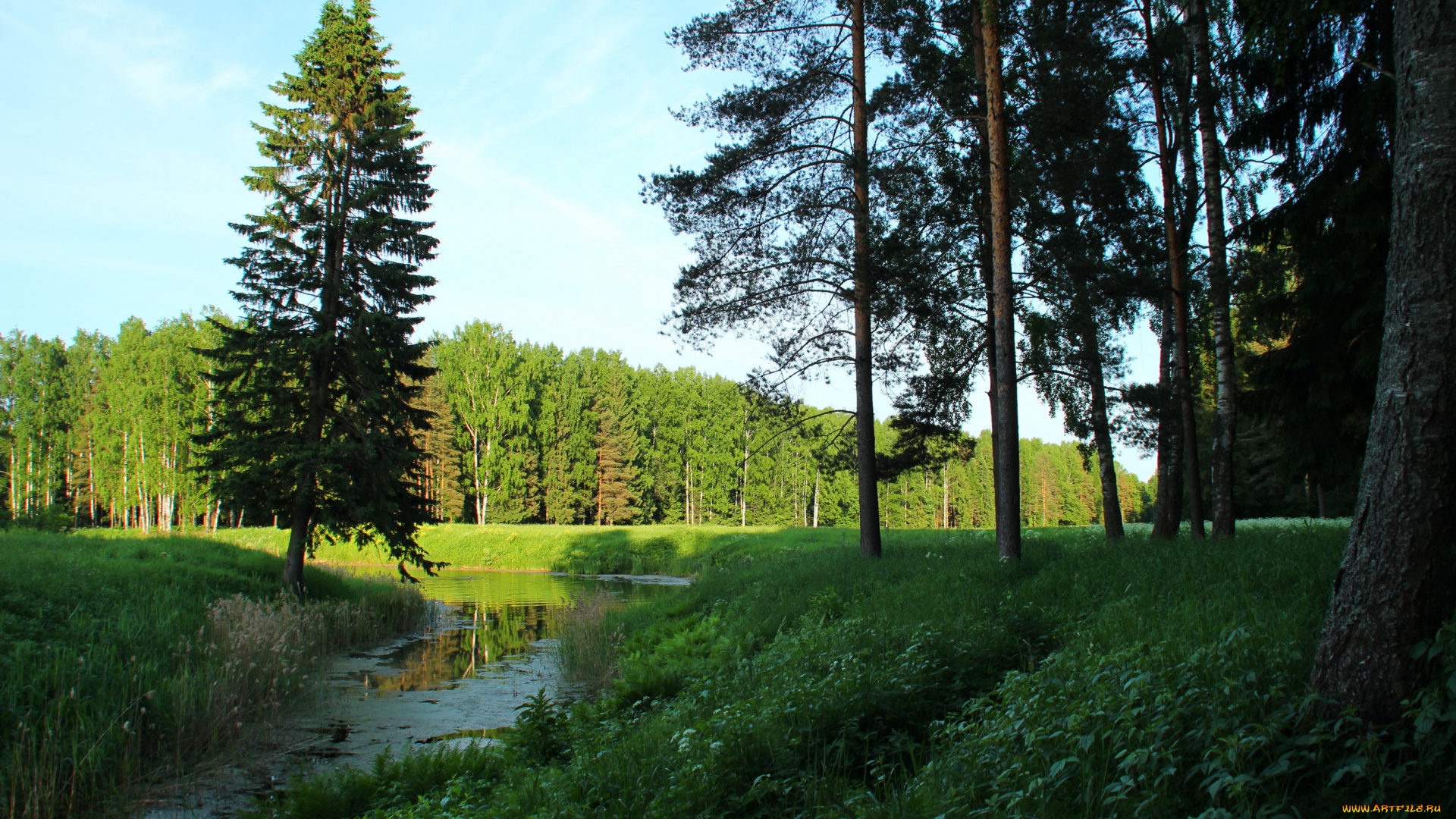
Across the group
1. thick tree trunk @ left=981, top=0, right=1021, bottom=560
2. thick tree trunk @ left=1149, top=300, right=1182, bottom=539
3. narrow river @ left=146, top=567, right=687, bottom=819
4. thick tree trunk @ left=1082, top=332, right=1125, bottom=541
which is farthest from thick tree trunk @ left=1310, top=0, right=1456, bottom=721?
thick tree trunk @ left=1149, top=300, right=1182, bottom=539

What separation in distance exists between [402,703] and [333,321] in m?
8.36

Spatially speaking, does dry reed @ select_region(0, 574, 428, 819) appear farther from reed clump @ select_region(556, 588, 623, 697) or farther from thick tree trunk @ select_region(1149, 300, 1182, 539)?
thick tree trunk @ select_region(1149, 300, 1182, 539)

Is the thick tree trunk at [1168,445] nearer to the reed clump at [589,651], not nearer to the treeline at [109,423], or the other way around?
the reed clump at [589,651]

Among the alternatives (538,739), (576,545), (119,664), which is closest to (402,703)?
(119,664)

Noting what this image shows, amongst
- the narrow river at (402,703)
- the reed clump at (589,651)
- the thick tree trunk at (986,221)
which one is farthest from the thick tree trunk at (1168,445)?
the narrow river at (402,703)

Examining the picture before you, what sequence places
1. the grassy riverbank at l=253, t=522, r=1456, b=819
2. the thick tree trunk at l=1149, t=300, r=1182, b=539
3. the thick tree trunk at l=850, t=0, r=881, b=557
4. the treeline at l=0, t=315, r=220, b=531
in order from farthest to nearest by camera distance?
the treeline at l=0, t=315, r=220, b=531 → the thick tree trunk at l=850, t=0, r=881, b=557 → the thick tree trunk at l=1149, t=300, r=1182, b=539 → the grassy riverbank at l=253, t=522, r=1456, b=819

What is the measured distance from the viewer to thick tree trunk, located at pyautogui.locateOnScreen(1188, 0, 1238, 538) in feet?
32.7

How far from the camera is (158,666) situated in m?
8.13

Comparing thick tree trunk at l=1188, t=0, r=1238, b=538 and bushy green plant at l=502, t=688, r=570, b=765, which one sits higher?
thick tree trunk at l=1188, t=0, r=1238, b=538

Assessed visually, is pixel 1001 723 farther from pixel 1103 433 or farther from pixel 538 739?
pixel 1103 433

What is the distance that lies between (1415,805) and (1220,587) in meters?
3.22

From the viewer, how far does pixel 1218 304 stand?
33.4 ft

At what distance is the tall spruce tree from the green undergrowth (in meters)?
16.5

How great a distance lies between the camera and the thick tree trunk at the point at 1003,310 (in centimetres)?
999
